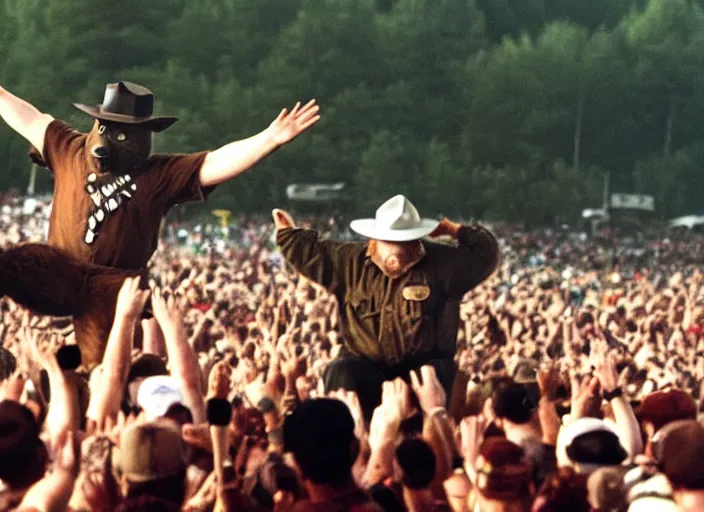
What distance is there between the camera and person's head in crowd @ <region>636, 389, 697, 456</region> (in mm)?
5148

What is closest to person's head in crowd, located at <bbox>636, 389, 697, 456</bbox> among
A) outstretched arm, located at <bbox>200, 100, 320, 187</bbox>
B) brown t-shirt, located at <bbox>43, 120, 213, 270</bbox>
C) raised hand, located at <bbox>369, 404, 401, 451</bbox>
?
raised hand, located at <bbox>369, 404, 401, 451</bbox>

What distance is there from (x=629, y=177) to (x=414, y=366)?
1227 inches

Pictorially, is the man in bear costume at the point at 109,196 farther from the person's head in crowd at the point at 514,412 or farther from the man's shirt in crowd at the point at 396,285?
the person's head in crowd at the point at 514,412

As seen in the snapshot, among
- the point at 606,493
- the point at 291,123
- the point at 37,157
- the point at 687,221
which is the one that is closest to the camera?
the point at 606,493

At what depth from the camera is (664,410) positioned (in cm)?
517

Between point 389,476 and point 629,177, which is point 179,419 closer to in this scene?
point 389,476

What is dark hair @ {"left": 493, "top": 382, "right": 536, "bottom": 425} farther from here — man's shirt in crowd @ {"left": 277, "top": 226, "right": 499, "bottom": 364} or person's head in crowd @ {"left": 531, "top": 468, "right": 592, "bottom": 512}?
man's shirt in crowd @ {"left": 277, "top": 226, "right": 499, "bottom": 364}

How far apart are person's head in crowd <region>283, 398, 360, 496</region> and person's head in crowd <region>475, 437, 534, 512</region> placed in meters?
0.29

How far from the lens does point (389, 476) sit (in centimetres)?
444

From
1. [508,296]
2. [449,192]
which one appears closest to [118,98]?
[508,296]

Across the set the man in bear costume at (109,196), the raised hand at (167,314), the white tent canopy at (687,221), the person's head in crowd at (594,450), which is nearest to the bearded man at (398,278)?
the man in bear costume at (109,196)

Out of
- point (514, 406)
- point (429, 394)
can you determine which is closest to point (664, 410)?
point (514, 406)

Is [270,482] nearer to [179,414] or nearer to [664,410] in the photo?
[179,414]

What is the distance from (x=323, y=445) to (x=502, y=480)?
0.41 metres
